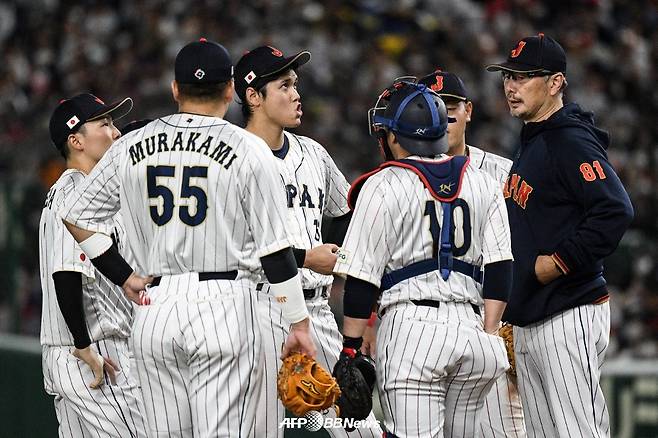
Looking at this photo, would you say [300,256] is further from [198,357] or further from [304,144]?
[198,357]

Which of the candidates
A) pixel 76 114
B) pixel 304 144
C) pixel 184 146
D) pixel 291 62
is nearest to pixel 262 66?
pixel 291 62

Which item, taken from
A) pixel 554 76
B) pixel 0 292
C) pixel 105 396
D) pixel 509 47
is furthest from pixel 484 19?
pixel 105 396

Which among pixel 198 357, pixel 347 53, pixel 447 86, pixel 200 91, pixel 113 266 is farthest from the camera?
pixel 347 53

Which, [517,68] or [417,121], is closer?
[417,121]

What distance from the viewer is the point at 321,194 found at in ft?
20.0

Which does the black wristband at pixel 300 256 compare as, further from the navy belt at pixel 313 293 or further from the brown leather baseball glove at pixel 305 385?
the brown leather baseball glove at pixel 305 385

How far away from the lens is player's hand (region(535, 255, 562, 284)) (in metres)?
5.68

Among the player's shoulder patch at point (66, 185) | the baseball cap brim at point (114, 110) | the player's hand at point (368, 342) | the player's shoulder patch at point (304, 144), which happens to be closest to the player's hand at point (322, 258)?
the player's hand at point (368, 342)

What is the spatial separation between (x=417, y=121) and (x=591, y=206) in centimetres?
107

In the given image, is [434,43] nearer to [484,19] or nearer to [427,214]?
[484,19]

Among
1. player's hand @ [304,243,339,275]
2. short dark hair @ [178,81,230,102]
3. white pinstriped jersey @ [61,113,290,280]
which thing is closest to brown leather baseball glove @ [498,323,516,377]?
player's hand @ [304,243,339,275]

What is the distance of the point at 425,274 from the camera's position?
4.99 meters

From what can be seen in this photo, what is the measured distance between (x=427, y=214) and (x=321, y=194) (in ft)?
4.05

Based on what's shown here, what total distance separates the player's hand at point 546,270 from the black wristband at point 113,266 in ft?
6.13
